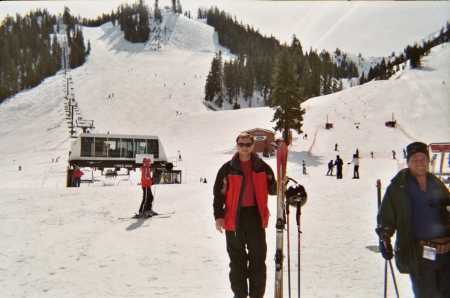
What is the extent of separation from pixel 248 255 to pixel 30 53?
119 metres

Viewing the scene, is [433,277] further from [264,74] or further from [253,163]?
[264,74]

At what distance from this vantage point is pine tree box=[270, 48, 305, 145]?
3678 cm

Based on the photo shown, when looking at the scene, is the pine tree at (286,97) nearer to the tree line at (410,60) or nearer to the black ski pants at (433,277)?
the black ski pants at (433,277)

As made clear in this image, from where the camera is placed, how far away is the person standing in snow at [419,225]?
2.87 metres

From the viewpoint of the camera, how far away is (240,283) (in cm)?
357

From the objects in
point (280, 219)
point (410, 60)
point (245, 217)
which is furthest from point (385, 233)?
point (410, 60)

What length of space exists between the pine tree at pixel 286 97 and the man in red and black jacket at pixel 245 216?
33790 mm

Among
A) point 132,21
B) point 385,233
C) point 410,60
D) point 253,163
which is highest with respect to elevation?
point 132,21

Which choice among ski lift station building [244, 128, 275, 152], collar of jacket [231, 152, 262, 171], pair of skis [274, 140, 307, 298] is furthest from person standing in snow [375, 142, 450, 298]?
ski lift station building [244, 128, 275, 152]

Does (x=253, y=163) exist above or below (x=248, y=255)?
above

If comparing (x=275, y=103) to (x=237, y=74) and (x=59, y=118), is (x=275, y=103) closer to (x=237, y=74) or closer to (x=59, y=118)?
(x=59, y=118)

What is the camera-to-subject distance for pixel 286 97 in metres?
36.8

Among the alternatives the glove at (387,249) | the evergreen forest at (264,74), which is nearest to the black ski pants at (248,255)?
the glove at (387,249)

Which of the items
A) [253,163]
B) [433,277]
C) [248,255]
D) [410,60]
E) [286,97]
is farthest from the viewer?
[410,60]
